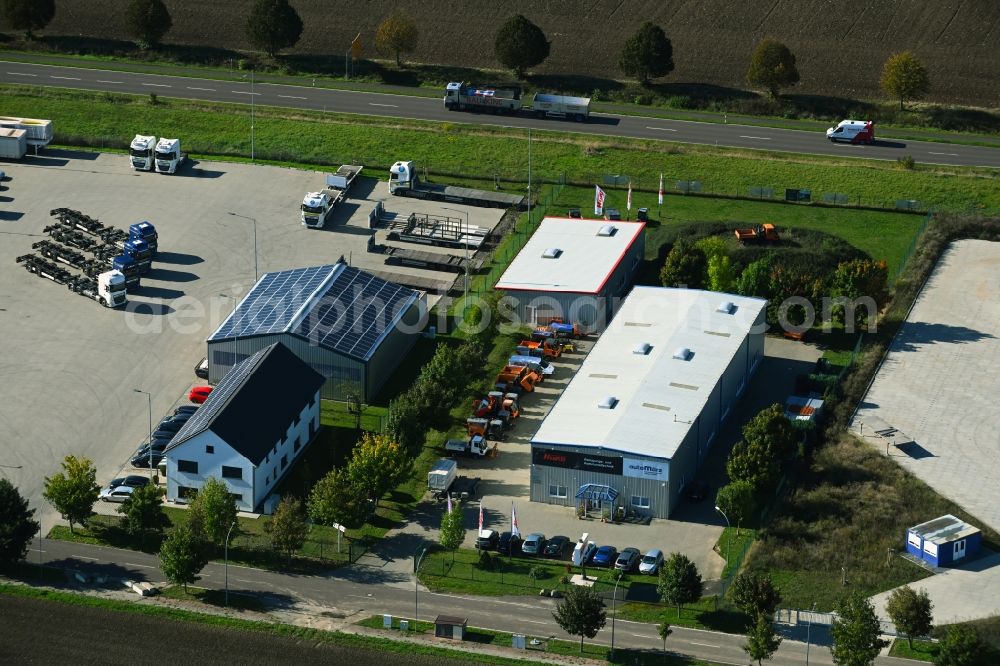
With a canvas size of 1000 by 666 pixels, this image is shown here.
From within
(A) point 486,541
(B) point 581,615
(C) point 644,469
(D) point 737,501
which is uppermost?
(C) point 644,469

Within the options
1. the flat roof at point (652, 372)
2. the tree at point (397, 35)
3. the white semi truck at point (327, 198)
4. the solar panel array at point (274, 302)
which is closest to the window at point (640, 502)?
the flat roof at point (652, 372)

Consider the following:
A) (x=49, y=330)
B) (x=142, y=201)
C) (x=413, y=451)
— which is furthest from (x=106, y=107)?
(x=413, y=451)

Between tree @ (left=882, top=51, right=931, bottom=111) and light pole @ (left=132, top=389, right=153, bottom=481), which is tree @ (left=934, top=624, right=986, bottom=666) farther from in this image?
tree @ (left=882, top=51, right=931, bottom=111)

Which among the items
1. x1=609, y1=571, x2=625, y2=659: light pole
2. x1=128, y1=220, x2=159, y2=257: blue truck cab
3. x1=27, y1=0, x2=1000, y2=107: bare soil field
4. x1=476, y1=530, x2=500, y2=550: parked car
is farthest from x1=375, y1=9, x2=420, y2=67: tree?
x1=609, y1=571, x2=625, y2=659: light pole

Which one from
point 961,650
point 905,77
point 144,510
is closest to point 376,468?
point 144,510

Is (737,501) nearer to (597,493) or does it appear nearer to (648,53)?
(597,493)

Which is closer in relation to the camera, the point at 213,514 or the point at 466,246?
the point at 213,514

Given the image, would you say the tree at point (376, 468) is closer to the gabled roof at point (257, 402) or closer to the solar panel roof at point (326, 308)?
the gabled roof at point (257, 402)
